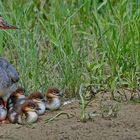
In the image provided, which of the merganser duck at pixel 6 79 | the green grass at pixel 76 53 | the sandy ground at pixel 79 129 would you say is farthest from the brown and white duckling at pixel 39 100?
the green grass at pixel 76 53

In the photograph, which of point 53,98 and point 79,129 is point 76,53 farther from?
point 79,129

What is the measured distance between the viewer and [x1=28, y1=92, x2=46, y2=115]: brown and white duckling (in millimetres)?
6594

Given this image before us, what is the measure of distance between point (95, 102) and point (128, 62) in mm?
617

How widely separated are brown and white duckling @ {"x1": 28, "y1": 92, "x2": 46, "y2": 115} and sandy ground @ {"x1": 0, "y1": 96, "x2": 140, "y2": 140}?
0.21ft

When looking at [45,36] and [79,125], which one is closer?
[79,125]

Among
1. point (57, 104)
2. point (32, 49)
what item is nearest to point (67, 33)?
point (32, 49)

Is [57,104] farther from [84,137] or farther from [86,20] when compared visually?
[86,20]

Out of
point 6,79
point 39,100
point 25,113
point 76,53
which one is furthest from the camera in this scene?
point 76,53

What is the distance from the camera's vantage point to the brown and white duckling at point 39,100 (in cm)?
659

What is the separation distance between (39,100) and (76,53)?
0.87 metres

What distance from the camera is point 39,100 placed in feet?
21.7

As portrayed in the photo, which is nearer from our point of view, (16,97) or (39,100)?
(39,100)

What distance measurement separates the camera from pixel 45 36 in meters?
8.52

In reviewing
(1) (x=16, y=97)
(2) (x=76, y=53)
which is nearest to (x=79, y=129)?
(1) (x=16, y=97)
